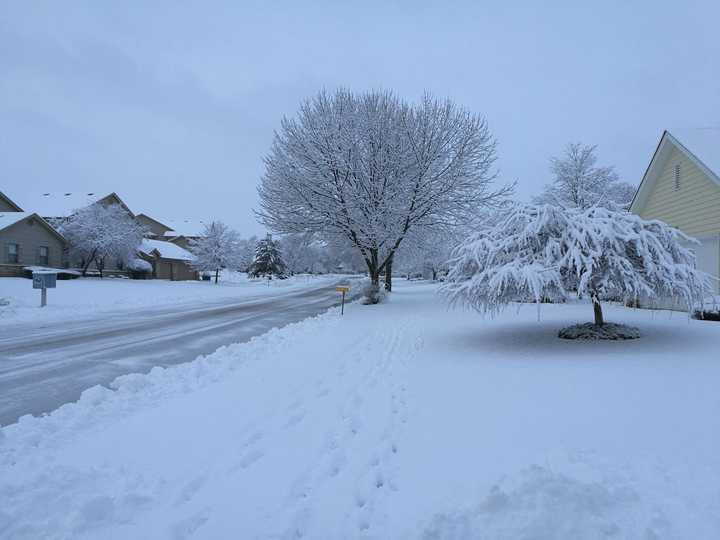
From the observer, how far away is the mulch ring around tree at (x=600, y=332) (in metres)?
8.31

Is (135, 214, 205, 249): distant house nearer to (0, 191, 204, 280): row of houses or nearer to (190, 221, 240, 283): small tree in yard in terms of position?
(0, 191, 204, 280): row of houses

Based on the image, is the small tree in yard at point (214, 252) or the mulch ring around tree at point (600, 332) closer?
the mulch ring around tree at point (600, 332)

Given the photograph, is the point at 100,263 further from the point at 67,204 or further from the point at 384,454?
the point at 384,454

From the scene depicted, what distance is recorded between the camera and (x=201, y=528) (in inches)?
104

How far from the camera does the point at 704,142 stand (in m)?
13.6

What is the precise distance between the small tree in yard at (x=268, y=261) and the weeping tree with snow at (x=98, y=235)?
32964 millimetres

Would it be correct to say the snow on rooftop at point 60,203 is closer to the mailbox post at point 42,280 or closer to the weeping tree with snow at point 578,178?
the mailbox post at point 42,280

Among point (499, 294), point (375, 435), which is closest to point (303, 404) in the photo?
point (375, 435)

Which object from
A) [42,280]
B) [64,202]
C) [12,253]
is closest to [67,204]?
[64,202]

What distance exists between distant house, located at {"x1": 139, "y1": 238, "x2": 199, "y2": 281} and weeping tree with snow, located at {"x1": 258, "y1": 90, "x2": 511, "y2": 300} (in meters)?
30.4

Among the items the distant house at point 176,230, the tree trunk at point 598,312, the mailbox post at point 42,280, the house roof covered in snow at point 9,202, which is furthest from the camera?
the distant house at point 176,230

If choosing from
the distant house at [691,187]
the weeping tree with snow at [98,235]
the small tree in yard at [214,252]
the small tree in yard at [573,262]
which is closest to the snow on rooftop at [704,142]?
the distant house at [691,187]

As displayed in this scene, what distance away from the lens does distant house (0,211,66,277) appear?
31250 mm

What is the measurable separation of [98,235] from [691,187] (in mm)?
38526
